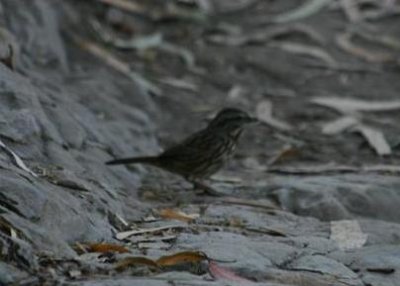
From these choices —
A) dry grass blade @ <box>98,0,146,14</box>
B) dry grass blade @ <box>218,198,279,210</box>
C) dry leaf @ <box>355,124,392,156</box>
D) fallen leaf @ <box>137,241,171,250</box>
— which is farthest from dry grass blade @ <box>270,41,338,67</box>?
fallen leaf @ <box>137,241,171,250</box>

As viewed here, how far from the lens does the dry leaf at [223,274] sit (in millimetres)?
5320

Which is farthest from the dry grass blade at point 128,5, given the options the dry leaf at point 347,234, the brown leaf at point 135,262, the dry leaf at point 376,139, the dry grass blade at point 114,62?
the brown leaf at point 135,262

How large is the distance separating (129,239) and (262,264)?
76cm

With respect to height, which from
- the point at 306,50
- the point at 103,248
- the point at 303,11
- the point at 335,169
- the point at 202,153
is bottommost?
the point at 103,248

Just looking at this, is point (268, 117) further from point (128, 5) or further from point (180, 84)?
point (128, 5)

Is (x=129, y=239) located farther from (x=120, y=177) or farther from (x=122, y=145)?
(x=122, y=145)

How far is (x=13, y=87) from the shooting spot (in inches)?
Answer: 300

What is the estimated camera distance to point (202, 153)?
8.92 metres

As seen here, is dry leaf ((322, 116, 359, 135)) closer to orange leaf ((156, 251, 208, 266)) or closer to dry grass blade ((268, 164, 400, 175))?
dry grass blade ((268, 164, 400, 175))

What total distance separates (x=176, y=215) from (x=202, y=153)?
1.81 meters

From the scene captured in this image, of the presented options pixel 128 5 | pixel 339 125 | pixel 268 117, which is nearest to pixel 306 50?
pixel 128 5

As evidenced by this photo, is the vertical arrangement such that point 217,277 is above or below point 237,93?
below

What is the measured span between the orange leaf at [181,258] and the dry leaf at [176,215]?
1467 mm

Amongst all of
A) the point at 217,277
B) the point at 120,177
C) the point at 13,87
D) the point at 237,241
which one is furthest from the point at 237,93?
the point at 217,277
